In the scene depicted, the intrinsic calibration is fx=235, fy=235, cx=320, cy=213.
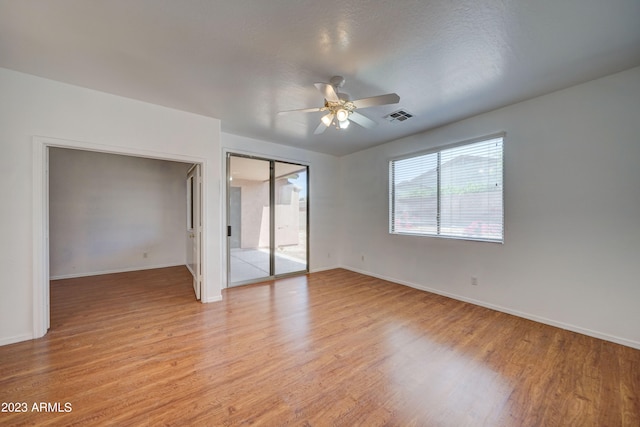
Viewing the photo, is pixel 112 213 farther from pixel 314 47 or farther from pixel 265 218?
pixel 314 47

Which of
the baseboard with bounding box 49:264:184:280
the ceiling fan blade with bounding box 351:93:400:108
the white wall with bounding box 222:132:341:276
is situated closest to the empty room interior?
the ceiling fan blade with bounding box 351:93:400:108

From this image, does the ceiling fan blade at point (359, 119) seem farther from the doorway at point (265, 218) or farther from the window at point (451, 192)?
the doorway at point (265, 218)

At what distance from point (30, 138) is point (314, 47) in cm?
302

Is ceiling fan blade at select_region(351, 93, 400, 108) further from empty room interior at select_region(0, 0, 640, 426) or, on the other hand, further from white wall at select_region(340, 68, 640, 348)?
white wall at select_region(340, 68, 640, 348)

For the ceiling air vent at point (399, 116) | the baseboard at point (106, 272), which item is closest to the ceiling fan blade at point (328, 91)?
the ceiling air vent at point (399, 116)

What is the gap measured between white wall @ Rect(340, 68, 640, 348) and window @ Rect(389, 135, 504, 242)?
15 centimetres

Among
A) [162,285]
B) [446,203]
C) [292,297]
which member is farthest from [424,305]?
[162,285]

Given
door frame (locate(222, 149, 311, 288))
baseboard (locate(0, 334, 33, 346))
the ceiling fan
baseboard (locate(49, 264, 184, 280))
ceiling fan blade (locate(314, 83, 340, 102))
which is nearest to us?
ceiling fan blade (locate(314, 83, 340, 102))

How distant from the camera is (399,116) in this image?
3.36 meters

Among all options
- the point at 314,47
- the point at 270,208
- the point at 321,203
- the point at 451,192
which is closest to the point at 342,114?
the point at 314,47

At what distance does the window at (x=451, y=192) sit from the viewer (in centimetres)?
327

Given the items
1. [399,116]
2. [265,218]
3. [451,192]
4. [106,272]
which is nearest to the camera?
[399,116]

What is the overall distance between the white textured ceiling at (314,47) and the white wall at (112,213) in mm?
3254

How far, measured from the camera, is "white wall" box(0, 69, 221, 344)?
91.7 inches
